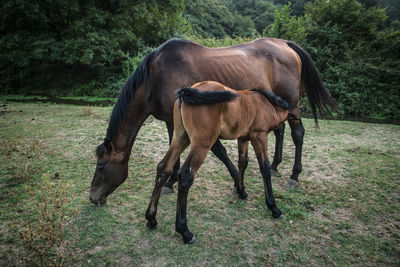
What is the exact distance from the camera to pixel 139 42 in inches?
621

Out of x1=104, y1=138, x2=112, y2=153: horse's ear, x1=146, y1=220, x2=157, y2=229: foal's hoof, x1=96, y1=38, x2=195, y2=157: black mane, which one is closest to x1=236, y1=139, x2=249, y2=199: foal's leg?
x1=146, y1=220, x2=157, y2=229: foal's hoof

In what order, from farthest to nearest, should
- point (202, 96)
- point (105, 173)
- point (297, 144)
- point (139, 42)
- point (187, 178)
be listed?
point (139, 42) → point (297, 144) → point (105, 173) → point (187, 178) → point (202, 96)

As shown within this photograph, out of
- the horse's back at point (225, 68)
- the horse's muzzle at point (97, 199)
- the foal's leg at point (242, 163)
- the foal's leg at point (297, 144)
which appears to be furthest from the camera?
the foal's leg at point (297, 144)

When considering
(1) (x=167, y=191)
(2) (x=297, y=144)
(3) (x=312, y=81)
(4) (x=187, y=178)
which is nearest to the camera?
(4) (x=187, y=178)

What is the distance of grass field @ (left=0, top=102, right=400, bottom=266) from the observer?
2.17 metres

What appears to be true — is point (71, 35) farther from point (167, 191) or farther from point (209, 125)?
point (209, 125)

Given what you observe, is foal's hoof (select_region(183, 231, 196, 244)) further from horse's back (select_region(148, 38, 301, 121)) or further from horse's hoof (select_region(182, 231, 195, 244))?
horse's back (select_region(148, 38, 301, 121))

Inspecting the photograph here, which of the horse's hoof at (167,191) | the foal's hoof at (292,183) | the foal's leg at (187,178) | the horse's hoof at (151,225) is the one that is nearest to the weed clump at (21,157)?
the horse's hoof at (167,191)

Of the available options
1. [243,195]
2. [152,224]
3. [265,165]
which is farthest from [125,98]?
[243,195]

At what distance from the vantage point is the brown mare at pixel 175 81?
2.95 meters

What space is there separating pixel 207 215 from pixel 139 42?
50.8ft

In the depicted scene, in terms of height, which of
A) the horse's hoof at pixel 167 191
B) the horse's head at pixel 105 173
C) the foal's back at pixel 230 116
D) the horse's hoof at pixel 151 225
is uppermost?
the foal's back at pixel 230 116

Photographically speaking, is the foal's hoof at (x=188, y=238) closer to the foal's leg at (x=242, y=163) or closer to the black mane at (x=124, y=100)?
the foal's leg at (x=242, y=163)

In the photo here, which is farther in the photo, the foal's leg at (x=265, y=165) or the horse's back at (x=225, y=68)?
the horse's back at (x=225, y=68)
